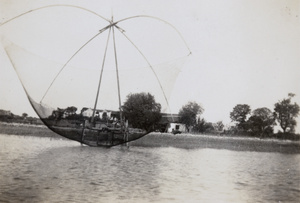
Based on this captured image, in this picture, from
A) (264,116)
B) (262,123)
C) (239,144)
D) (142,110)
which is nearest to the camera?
(142,110)

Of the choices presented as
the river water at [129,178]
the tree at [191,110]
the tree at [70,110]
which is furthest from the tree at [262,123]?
the tree at [70,110]

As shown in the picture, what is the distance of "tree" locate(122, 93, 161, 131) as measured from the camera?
667 cm

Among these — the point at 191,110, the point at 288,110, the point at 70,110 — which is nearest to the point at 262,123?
the point at 191,110

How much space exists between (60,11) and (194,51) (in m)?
2.41

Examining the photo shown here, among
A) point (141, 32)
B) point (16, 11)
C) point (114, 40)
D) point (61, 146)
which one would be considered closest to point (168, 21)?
point (141, 32)

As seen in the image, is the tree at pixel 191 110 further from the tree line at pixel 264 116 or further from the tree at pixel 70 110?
the tree at pixel 70 110

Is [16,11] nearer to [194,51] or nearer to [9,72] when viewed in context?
[9,72]

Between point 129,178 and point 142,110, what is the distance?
1671 mm

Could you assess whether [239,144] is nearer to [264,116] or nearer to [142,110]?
[264,116]

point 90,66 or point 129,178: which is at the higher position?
point 90,66

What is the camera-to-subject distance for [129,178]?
5.53 m

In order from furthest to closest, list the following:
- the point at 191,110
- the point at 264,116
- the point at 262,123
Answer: the point at 191,110 → the point at 262,123 → the point at 264,116

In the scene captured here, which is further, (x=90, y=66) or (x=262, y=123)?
(x=262, y=123)

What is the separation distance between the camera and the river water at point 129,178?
4.55 meters
